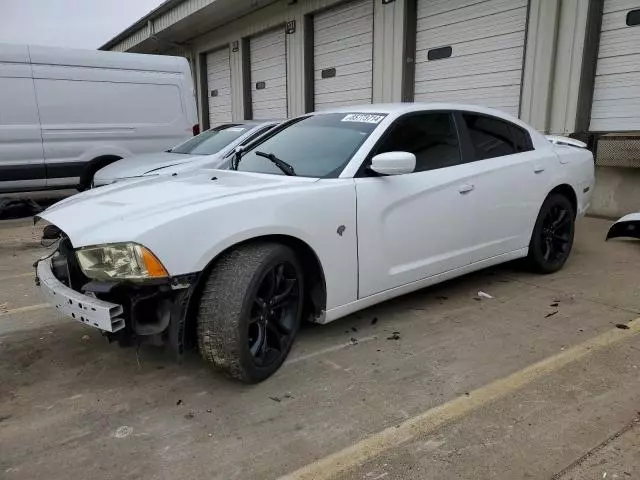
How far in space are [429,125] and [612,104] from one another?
4.87 m

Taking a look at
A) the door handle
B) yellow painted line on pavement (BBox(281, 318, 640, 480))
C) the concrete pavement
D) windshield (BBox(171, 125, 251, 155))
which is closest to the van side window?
the door handle

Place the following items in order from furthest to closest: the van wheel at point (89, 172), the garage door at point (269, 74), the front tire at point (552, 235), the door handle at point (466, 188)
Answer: the garage door at point (269, 74) → the van wheel at point (89, 172) → the front tire at point (552, 235) → the door handle at point (466, 188)

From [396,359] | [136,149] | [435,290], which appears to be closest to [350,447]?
[396,359]

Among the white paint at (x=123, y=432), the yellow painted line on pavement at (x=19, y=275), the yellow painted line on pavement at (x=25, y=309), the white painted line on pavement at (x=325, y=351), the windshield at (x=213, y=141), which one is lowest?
the yellow painted line on pavement at (x=19, y=275)

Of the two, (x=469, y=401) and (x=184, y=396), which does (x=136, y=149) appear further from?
(x=469, y=401)

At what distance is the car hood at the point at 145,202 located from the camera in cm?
266

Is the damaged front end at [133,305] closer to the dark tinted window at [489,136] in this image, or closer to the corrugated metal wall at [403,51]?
the dark tinted window at [489,136]

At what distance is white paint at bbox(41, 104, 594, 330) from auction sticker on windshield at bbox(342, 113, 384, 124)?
0.07m

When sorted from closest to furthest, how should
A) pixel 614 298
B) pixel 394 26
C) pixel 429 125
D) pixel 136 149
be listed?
pixel 429 125 → pixel 614 298 → pixel 136 149 → pixel 394 26

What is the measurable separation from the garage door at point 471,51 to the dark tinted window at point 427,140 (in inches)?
201

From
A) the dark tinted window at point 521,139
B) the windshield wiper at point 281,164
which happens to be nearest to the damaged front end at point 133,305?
the windshield wiper at point 281,164

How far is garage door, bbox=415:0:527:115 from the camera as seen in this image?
8.47 meters

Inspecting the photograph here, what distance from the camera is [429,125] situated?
3.98m

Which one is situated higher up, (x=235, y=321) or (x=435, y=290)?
(x=235, y=321)
